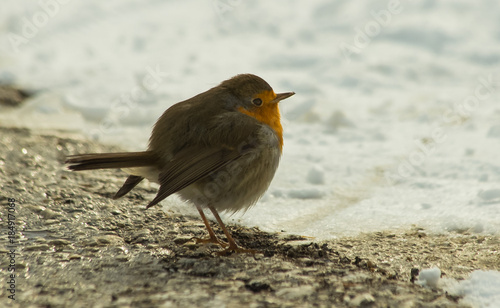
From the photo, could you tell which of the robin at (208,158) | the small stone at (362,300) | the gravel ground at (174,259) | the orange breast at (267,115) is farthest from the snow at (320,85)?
the small stone at (362,300)

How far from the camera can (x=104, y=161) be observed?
3299 millimetres

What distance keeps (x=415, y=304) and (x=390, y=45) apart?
661 centimetres

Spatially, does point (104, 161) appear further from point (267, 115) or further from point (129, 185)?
point (267, 115)

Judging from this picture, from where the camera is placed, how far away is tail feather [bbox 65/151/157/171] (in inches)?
129

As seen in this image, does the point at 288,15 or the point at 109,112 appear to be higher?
the point at 288,15

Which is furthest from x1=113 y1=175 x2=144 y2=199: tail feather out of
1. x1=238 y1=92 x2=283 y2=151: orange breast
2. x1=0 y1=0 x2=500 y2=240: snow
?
x1=238 y1=92 x2=283 y2=151: orange breast

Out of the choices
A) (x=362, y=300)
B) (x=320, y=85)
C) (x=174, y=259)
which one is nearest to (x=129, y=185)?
(x=174, y=259)

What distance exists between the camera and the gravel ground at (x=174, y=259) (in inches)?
104

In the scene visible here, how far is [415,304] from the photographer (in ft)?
8.55

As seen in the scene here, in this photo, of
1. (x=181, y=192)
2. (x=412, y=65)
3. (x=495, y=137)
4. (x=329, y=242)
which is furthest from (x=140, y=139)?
(x=412, y=65)

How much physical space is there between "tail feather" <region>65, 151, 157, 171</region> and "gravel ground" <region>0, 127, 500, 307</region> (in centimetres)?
46

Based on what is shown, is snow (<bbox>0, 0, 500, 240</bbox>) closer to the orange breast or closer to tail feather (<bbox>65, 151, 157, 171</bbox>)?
the orange breast

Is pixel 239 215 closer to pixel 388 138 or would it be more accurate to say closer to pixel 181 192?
pixel 181 192

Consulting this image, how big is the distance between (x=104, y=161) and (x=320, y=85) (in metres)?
4.54
